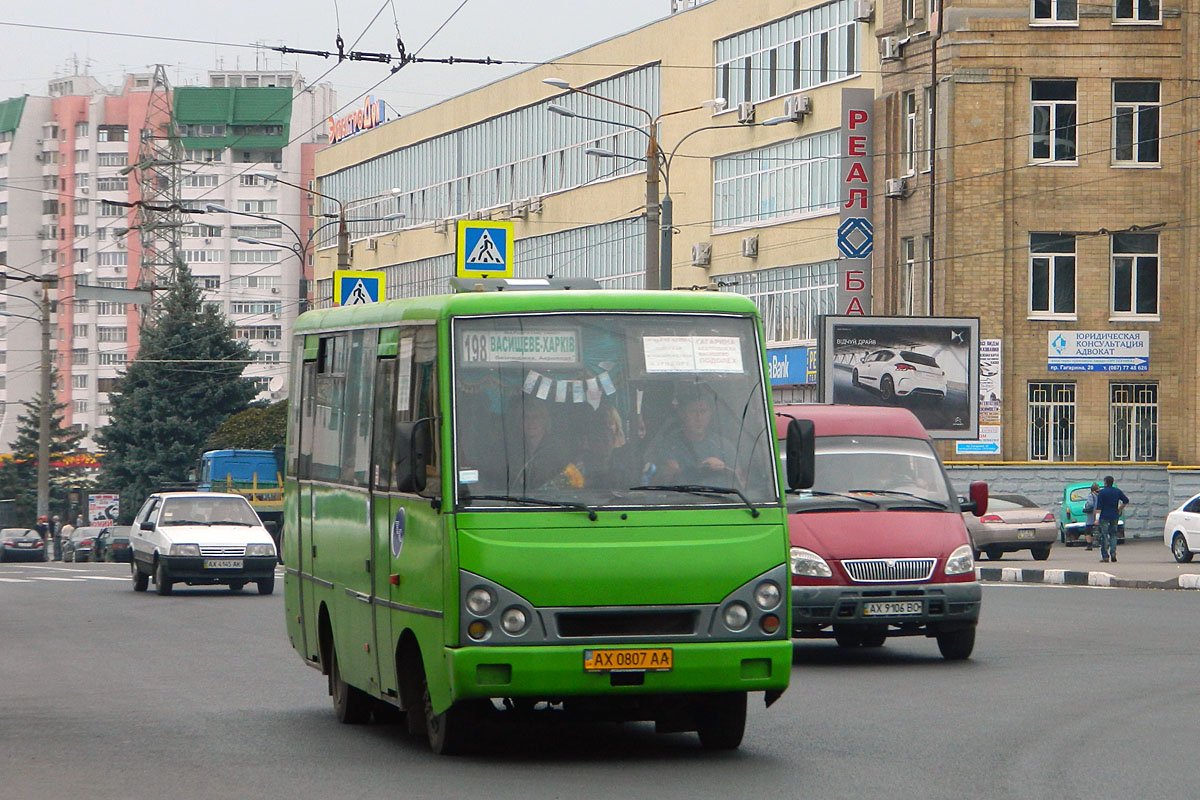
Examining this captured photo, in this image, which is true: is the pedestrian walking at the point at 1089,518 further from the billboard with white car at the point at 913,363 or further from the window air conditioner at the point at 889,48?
the window air conditioner at the point at 889,48

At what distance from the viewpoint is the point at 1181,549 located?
36.1 meters

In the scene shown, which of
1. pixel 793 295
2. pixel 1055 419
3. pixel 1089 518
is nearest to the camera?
pixel 1089 518

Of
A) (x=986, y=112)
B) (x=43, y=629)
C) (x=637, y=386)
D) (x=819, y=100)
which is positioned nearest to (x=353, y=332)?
(x=637, y=386)

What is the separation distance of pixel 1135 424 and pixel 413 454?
39.5 metres

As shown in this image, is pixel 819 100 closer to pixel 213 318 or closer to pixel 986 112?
pixel 986 112

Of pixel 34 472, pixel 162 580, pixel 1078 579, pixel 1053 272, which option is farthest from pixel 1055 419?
pixel 34 472

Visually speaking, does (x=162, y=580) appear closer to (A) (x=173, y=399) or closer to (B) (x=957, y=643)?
(B) (x=957, y=643)

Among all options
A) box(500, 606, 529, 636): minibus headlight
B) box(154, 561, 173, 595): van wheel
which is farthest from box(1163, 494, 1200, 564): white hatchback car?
box(500, 606, 529, 636): minibus headlight

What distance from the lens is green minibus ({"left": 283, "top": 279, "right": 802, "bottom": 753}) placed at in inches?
382

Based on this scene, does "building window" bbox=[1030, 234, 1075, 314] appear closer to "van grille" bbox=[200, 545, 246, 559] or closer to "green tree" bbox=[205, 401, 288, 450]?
"van grille" bbox=[200, 545, 246, 559]

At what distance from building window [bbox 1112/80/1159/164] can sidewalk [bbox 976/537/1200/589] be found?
9.48 meters

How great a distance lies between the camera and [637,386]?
403 inches

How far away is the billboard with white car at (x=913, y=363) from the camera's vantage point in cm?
3834

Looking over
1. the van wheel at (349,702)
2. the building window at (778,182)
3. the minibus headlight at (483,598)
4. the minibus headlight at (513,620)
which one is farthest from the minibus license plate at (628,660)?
the building window at (778,182)
